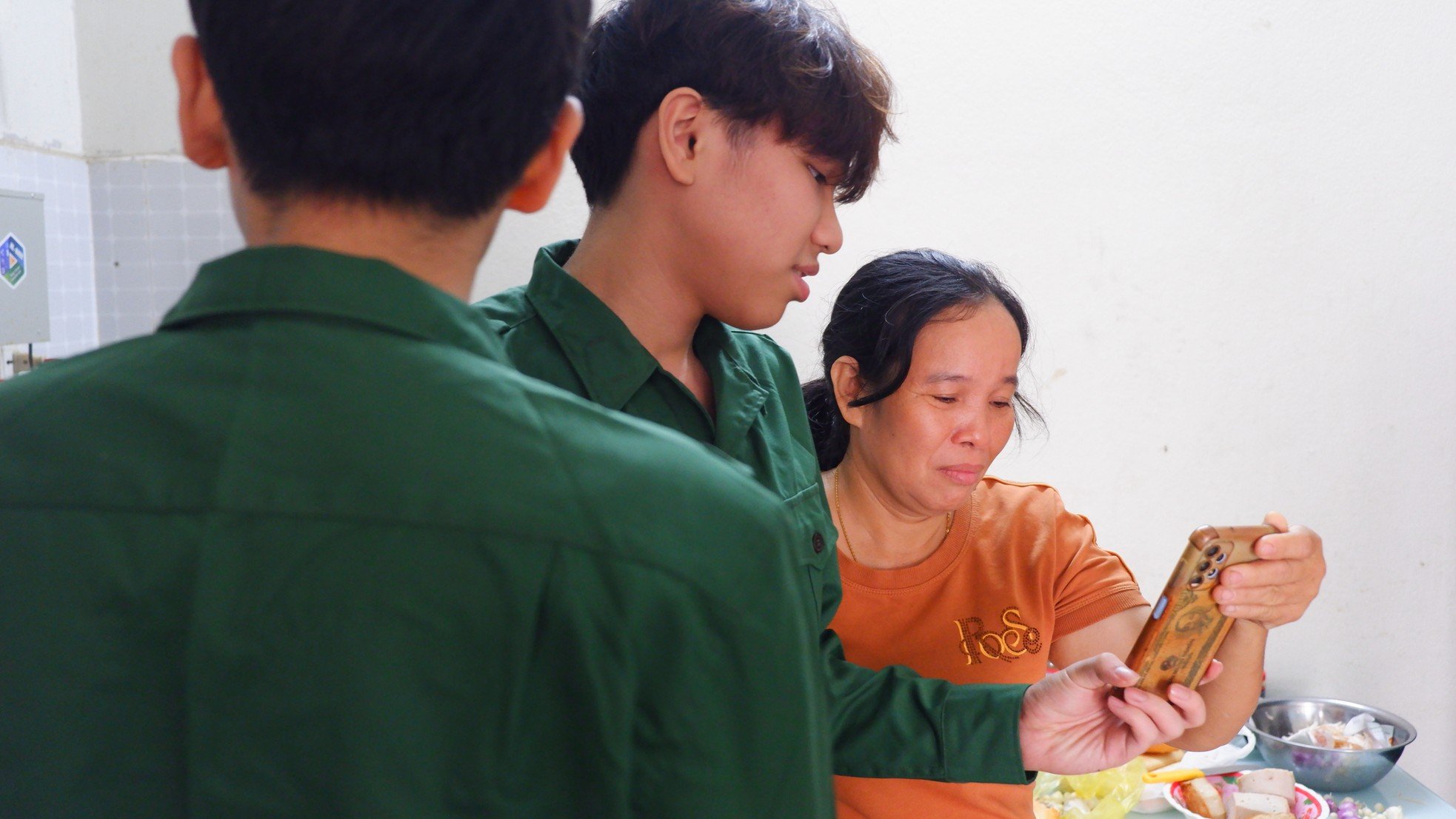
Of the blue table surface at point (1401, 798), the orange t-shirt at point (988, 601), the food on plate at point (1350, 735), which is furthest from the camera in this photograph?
the food on plate at point (1350, 735)

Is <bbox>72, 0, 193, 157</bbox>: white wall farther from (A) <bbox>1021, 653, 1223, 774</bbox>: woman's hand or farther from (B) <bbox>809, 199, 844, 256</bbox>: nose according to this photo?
(A) <bbox>1021, 653, 1223, 774</bbox>: woman's hand

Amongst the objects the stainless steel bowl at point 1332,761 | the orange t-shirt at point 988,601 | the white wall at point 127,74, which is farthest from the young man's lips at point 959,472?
the white wall at point 127,74

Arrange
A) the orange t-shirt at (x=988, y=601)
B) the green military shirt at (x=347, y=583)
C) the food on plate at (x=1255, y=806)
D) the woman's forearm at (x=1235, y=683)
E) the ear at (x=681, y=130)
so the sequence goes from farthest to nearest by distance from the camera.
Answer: the food on plate at (x=1255, y=806) < the orange t-shirt at (x=988, y=601) < the woman's forearm at (x=1235, y=683) < the ear at (x=681, y=130) < the green military shirt at (x=347, y=583)

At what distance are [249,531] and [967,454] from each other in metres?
1.25

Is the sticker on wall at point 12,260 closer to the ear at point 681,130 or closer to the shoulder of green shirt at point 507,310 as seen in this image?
the shoulder of green shirt at point 507,310

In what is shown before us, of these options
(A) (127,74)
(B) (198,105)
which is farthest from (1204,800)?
(A) (127,74)

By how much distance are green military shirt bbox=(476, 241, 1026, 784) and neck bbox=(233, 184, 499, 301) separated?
0.48 metres

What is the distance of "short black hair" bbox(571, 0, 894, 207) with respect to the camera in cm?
103

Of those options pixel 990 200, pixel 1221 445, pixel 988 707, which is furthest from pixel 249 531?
pixel 1221 445

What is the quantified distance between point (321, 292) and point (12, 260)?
249 centimetres

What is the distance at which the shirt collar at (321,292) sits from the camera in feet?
1.61

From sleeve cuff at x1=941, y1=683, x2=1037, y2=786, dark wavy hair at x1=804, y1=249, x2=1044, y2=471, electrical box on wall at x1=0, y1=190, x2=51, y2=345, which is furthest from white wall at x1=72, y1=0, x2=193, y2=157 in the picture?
sleeve cuff at x1=941, y1=683, x2=1037, y2=786

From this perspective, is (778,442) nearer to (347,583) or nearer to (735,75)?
(735,75)

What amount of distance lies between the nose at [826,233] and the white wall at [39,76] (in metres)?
2.28
